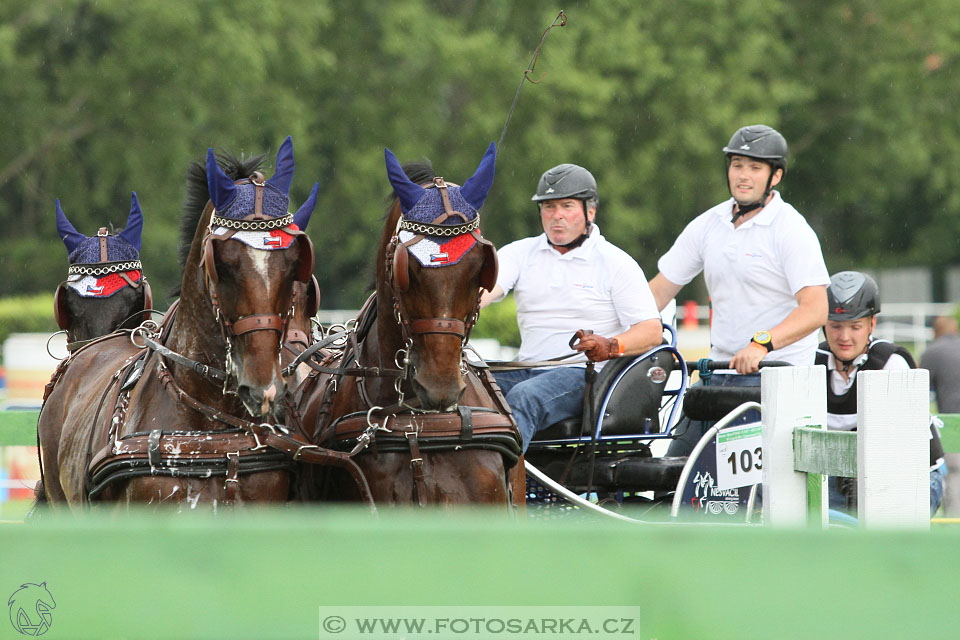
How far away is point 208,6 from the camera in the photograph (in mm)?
25812

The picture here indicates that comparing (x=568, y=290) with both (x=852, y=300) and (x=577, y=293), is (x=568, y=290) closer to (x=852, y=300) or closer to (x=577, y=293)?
(x=577, y=293)

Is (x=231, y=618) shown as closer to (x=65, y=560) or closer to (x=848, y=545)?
(x=65, y=560)

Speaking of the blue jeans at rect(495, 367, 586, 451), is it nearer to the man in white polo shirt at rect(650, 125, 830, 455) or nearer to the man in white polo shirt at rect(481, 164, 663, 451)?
the man in white polo shirt at rect(481, 164, 663, 451)

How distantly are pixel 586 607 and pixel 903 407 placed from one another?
1.55 meters

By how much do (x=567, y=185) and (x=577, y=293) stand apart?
1.65ft

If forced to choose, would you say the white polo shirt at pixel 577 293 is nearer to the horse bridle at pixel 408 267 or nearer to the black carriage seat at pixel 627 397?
the black carriage seat at pixel 627 397

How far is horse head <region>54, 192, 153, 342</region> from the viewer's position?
6078 millimetres

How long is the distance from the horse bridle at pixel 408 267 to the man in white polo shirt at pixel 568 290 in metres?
1.32

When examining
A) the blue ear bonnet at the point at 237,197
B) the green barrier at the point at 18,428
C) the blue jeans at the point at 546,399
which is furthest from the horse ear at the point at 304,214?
the green barrier at the point at 18,428

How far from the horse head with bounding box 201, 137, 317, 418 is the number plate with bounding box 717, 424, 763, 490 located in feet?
6.93

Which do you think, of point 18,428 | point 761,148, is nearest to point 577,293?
point 761,148

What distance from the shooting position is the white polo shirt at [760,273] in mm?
5945

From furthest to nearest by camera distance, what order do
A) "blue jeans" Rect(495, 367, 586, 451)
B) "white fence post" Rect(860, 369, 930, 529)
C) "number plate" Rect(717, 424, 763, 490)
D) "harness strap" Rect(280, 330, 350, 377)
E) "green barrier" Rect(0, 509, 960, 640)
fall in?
"blue jeans" Rect(495, 367, 586, 451) → "number plate" Rect(717, 424, 763, 490) → "harness strap" Rect(280, 330, 350, 377) → "white fence post" Rect(860, 369, 930, 529) → "green barrier" Rect(0, 509, 960, 640)

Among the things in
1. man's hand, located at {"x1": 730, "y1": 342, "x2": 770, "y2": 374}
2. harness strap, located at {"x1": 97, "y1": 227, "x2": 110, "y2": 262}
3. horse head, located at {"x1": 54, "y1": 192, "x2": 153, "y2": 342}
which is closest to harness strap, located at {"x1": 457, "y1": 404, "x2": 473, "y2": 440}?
man's hand, located at {"x1": 730, "y1": 342, "x2": 770, "y2": 374}
